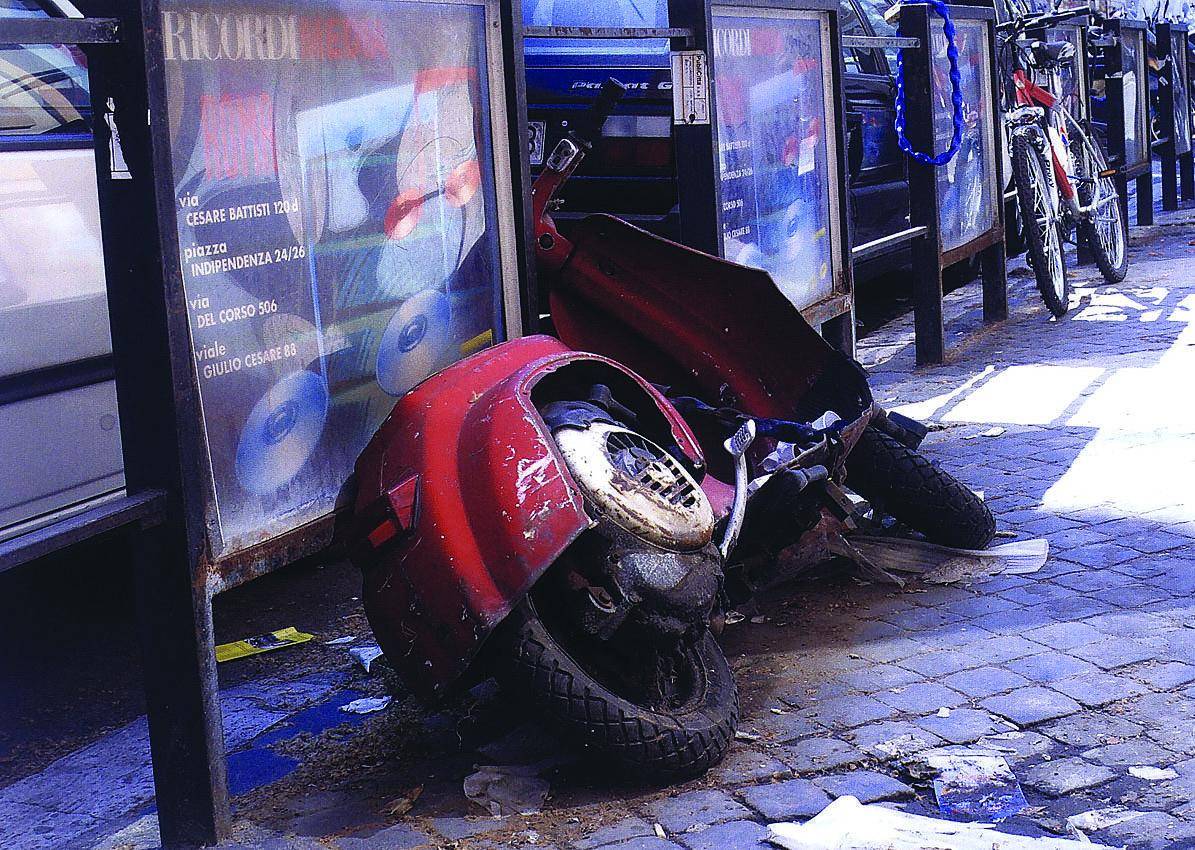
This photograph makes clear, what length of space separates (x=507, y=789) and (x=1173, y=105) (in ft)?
43.2

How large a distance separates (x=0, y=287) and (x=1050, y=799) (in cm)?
266

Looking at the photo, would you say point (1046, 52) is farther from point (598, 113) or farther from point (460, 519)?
point (460, 519)

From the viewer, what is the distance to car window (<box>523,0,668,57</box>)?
276 inches

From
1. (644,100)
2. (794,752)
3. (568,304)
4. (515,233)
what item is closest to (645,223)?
(644,100)

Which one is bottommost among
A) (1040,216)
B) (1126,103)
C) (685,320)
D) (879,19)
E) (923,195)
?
(685,320)

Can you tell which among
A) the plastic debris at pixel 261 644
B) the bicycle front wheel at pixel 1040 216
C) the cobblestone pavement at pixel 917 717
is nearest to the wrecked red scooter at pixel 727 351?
the cobblestone pavement at pixel 917 717

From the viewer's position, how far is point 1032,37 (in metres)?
9.62

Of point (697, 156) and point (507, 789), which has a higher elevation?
point (697, 156)

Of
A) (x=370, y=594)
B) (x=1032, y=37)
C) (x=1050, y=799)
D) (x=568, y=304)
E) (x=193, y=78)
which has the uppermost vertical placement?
(x=1032, y=37)

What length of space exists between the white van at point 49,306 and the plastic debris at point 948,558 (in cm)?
222

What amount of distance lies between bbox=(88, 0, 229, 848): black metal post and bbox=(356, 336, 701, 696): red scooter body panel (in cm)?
41

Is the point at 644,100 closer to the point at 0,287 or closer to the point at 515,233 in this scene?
the point at 515,233

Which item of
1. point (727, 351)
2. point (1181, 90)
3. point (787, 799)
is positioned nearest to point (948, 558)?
point (727, 351)

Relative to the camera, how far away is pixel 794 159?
5828 millimetres
